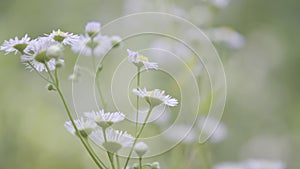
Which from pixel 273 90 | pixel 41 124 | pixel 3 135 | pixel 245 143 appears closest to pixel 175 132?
pixel 3 135

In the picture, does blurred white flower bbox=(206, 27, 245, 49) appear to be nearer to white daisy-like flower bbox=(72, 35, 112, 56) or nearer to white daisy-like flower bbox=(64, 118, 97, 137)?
white daisy-like flower bbox=(72, 35, 112, 56)

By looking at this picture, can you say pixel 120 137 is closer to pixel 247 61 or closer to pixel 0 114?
pixel 0 114

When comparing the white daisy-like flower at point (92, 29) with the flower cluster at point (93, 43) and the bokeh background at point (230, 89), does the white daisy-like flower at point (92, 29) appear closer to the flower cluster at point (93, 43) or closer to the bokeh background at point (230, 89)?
the flower cluster at point (93, 43)

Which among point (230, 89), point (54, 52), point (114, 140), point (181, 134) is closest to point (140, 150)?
point (114, 140)

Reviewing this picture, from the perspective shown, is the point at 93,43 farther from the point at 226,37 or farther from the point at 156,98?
the point at 226,37


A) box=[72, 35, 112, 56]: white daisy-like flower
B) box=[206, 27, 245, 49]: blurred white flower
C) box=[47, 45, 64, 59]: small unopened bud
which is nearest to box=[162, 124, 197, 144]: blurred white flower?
box=[206, 27, 245, 49]: blurred white flower

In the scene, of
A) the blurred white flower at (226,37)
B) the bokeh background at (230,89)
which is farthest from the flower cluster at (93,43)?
the bokeh background at (230,89)
